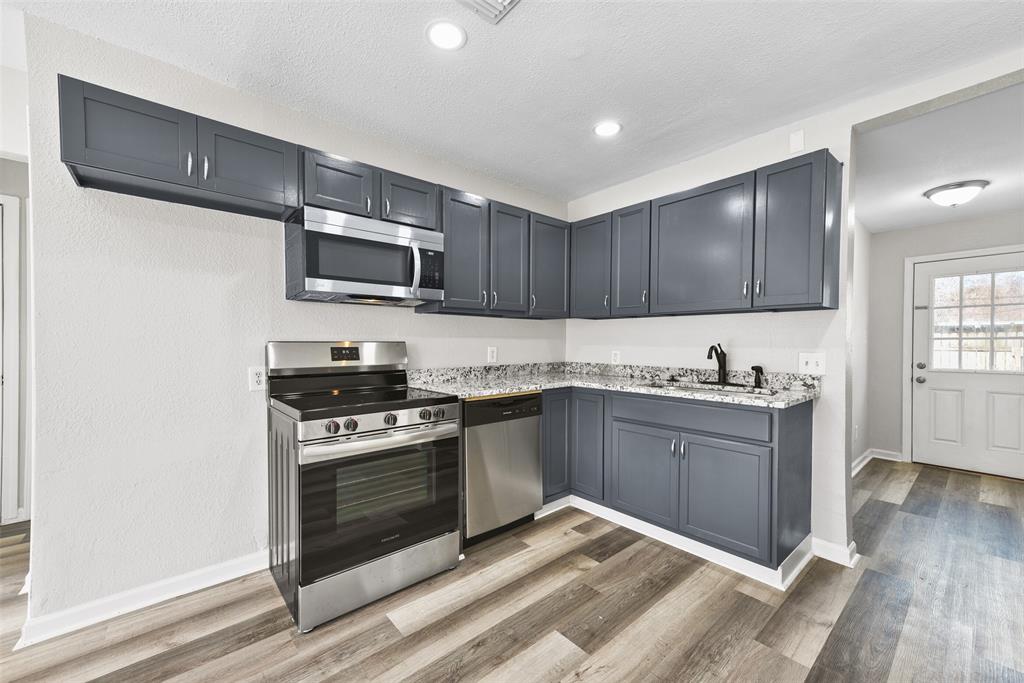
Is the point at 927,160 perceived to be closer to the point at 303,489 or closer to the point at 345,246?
the point at 345,246

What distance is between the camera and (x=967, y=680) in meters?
1.58

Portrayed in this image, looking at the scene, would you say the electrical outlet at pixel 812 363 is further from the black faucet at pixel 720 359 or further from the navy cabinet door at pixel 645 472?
the navy cabinet door at pixel 645 472

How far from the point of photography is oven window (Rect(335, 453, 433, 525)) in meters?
1.95

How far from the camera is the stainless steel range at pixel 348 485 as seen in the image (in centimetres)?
186

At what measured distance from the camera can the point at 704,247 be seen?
8.96ft

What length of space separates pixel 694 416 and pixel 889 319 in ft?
12.3

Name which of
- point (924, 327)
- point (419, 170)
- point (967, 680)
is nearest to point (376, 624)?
point (967, 680)

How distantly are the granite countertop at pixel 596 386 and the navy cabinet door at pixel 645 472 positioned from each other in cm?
27

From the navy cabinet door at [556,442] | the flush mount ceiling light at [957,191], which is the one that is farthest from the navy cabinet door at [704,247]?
the flush mount ceiling light at [957,191]

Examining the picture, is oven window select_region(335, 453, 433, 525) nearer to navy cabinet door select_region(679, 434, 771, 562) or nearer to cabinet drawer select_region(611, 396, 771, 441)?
cabinet drawer select_region(611, 396, 771, 441)

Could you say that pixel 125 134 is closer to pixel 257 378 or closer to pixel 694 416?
pixel 257 378

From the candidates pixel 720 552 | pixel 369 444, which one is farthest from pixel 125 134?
pixel 720 552

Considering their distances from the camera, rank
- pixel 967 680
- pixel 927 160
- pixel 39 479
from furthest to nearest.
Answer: pixel 927 160
pixel 39 479
pixel 967 680

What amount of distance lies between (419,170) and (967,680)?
3700 mm
